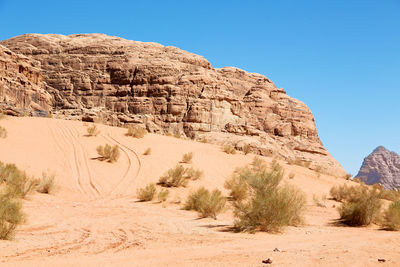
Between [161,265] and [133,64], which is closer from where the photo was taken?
[161,265]

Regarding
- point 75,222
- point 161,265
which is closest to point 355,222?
point 161,265

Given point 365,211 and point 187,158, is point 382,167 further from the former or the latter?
point 365,211

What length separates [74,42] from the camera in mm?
45562

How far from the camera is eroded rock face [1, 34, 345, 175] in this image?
1432 inches

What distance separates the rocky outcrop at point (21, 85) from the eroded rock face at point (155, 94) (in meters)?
2.29

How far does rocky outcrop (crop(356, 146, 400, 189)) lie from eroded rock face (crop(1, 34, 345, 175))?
178 ft

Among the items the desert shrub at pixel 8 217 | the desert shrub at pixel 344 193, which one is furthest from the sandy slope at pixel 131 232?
the desert shrub at pixel 344 193

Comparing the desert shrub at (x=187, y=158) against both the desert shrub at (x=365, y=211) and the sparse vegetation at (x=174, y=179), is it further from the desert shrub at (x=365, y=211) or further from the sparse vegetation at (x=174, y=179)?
the desert shrub at (x=365, y=211)

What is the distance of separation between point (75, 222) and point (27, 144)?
10474mm

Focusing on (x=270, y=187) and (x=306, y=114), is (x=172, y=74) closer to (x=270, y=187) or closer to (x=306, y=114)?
(x=306, y=114)

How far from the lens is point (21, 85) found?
3256 centimetres

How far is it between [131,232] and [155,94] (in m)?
33.3

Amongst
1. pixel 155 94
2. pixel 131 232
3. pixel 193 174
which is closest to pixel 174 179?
pixel 193 174

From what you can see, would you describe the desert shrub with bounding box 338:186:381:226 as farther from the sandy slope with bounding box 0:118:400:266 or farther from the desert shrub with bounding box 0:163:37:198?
the desert shrub with bounding box 0:163:37:198
